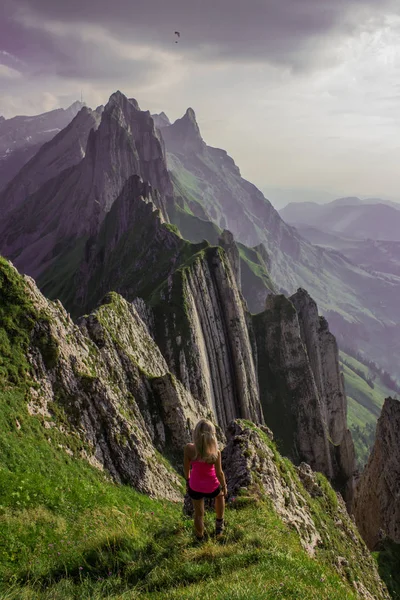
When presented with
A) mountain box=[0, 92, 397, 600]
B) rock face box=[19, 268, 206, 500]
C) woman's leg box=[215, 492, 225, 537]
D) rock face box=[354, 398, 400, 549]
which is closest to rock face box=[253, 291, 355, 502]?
rock face box=[354, 398, 400, 549]

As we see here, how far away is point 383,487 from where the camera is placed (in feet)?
172

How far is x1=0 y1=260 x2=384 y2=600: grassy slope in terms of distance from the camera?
28.5 feet

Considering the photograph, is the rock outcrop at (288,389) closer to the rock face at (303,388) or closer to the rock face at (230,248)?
the rock face at (303,388)

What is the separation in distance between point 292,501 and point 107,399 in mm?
15488

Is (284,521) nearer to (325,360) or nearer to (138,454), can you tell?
(138,454)

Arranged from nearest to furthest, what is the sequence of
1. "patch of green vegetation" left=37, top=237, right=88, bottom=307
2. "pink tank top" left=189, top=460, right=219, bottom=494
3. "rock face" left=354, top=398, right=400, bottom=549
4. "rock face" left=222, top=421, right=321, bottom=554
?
1. "pink tank top" left=189, top=460, right=219, bottom=494
2. "rock face" left=222, top=421, right=321, bottom=554
3. "rock face" left=354, top=398, right=400, bottom=549
4. "patch of green vegetation" left=37, top=237, right=88, bottom=307

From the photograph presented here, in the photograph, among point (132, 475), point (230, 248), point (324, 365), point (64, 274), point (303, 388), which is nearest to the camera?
point (132, 475)

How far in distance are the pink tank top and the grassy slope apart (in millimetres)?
1370

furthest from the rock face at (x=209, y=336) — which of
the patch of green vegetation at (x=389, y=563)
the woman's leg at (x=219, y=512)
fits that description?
the woman's leg at (x=219, y=512)

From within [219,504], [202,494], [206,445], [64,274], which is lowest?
[219,504]

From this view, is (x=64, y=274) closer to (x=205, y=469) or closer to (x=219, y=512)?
(x=205, y=469)

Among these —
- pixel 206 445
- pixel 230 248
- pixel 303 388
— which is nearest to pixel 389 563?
pixel 206 445

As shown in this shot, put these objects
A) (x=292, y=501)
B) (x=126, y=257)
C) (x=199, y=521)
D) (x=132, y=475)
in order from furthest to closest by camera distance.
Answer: (x=126, y=257) < (x=132, y=475) < (x=292, y=501) < (x=199, y=521)

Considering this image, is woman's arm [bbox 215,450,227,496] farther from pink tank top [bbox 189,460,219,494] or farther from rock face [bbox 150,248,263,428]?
rock face [bbox 150,248,263,428]
